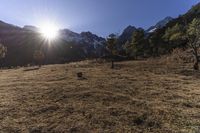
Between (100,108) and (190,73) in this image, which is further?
(190,73)

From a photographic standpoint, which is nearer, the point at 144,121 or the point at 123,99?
the point at 144,121

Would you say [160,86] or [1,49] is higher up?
[1,49]

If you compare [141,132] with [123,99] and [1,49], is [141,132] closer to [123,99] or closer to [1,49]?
[123,99]

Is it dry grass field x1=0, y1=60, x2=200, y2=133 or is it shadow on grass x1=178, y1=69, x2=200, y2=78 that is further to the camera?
shadow on grass x1=178, y1=69, x2=200, y2=78

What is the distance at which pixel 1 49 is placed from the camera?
242 ft

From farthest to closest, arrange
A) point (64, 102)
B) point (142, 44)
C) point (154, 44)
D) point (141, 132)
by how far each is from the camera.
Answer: point (154, 44) < point (142, 44) < point (64, 102) < point (141, 132)

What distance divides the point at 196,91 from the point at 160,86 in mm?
4222

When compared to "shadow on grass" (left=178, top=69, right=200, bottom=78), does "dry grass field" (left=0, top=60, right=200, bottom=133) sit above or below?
below

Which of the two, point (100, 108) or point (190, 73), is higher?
point (190, 73)

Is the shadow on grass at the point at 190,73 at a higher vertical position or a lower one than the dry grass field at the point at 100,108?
higher

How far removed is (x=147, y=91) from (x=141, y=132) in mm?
11640

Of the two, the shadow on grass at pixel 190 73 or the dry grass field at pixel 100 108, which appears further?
the shadow on grass at pixel 190 73

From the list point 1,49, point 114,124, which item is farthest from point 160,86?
point 1,49

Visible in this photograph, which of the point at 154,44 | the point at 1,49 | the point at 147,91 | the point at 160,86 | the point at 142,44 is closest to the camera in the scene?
the point at 147,91
